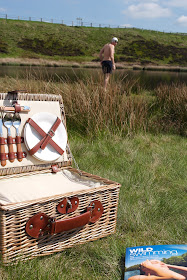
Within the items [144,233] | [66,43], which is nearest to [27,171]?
[144,233]

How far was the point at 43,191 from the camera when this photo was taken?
2.29m

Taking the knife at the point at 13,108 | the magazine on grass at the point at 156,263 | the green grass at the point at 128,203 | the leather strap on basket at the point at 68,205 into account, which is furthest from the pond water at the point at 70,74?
the magazine on grass at the point at 156,263

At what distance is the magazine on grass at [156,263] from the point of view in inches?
66.4

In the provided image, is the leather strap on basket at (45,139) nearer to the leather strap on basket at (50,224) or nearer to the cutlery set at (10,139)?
the cutlery set at (10,139)

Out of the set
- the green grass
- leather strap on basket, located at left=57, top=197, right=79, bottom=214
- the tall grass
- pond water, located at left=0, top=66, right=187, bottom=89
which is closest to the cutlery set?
leather strap on basket, located at left=57, top=197, right=79, bottom=214

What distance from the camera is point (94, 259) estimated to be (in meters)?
1.94

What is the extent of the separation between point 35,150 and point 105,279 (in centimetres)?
117

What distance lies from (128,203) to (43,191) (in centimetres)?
73

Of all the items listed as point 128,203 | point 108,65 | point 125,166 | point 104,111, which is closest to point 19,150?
point 128,203

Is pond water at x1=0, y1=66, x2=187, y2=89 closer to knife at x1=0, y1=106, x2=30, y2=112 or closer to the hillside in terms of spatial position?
knife at x1=0, y1=106, x2=30, y2=112

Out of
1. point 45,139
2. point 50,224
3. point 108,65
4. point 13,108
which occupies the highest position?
point 108,65

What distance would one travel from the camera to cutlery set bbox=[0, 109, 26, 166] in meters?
2.47

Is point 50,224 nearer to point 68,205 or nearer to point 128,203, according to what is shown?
point 68,205

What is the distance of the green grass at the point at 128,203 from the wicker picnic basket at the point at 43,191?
97mm
